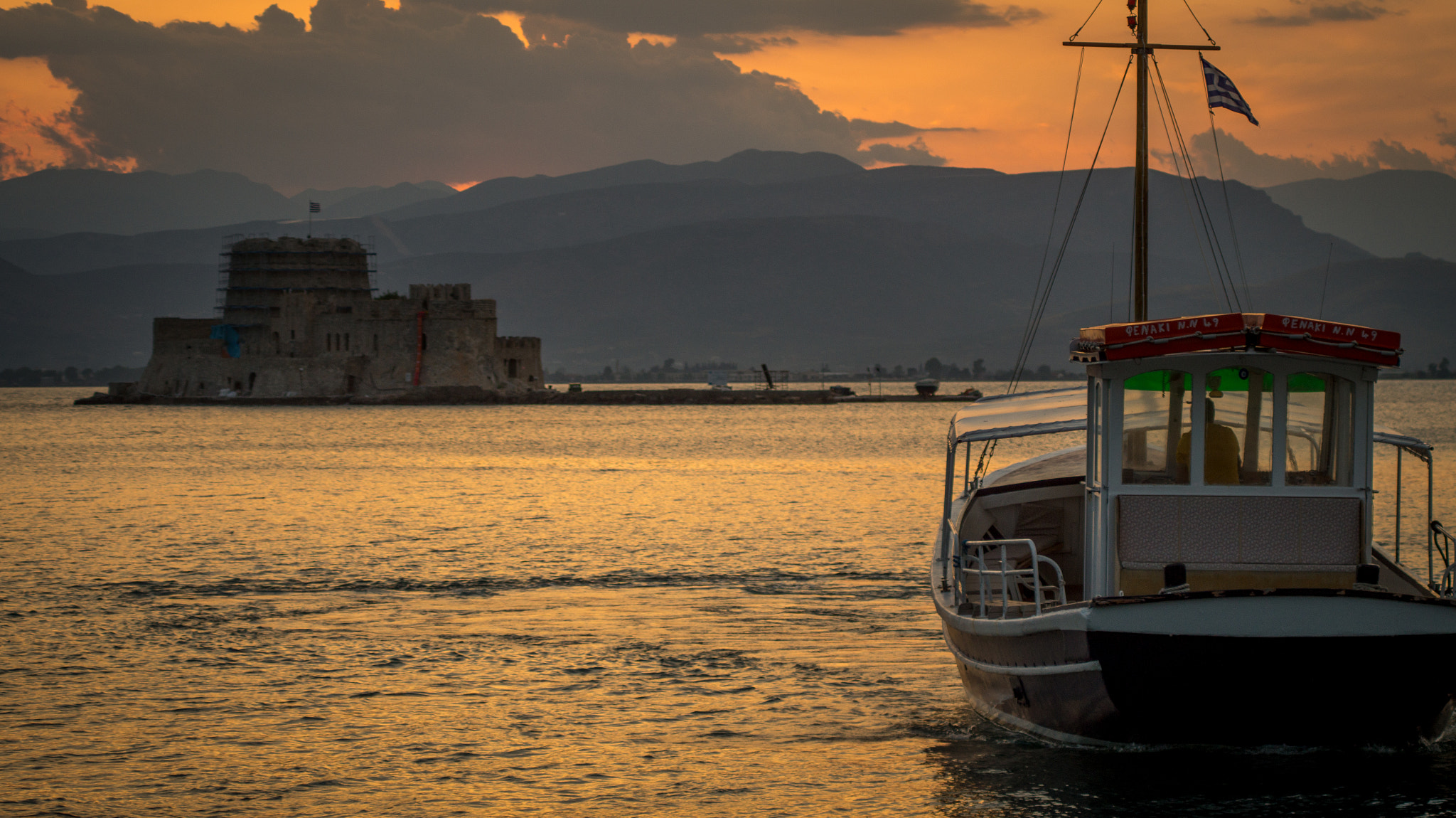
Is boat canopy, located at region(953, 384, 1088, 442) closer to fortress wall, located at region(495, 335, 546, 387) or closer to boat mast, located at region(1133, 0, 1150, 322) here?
boat mast, located at region(1133, 0, 1150, 322)

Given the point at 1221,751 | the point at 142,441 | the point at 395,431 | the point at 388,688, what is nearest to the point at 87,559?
the point at 388,688

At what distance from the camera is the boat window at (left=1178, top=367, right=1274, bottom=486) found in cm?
1006

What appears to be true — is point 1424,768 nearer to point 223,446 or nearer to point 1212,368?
point 1212,368

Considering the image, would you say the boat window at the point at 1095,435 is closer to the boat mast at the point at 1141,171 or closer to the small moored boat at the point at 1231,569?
the small moored boat at the point at 1231,569

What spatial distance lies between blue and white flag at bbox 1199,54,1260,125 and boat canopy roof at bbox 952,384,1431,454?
443cm

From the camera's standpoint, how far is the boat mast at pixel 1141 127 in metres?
15.8

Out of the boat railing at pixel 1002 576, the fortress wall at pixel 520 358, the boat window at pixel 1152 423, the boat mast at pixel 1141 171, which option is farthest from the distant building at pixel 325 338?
the boat window at pixel 1152 423

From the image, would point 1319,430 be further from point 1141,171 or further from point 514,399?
point 514,399

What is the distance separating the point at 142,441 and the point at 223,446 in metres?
7.58

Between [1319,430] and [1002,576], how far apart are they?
268 cm

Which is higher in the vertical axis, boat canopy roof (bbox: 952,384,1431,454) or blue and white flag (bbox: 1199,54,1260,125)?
blue and white flag (bbox: 1199,54,1260,125)

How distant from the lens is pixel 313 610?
18.6 metres

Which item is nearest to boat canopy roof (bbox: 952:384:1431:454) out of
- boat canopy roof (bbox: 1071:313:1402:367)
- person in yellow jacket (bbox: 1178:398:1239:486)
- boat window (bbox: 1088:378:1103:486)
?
boat window (bbox: 1088:378:1103:486)

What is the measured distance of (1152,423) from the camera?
33.8 feet
